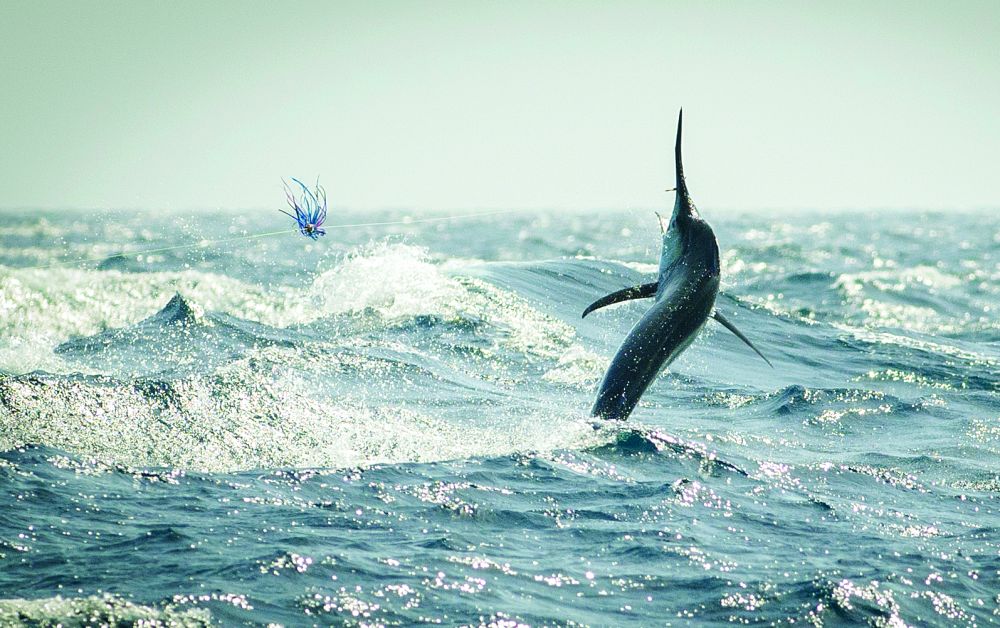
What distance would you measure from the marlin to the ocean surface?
730 mm

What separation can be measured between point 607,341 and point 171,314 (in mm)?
6532

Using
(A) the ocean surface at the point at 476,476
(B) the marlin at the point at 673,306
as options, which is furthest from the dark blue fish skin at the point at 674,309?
(A) the ocean surface at the point at 476,476

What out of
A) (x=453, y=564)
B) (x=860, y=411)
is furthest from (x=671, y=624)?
(x=860, y=411)

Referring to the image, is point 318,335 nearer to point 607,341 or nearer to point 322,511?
point 607,341

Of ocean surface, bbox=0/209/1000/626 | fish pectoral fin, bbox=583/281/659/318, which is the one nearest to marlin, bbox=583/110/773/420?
fish pectoral fin, bbox=583/281/659/318

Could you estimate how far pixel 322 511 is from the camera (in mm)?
7379

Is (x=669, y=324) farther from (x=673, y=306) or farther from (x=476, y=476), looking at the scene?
(x=476, y=476)

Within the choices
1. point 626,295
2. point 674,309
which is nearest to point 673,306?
point 674,309

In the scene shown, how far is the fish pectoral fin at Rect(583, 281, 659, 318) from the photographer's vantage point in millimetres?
8508

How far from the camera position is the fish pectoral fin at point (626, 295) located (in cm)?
851

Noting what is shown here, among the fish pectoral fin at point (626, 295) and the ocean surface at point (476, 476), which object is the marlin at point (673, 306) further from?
the ocean surface at point (476, 476)

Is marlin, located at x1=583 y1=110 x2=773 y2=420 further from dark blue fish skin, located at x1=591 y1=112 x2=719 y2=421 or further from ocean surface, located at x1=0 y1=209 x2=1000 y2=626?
ocean surface, located at x1=0 y1=209 x2=1000 y2=626

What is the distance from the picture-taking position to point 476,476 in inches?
331

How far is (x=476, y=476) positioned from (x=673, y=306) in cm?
209
